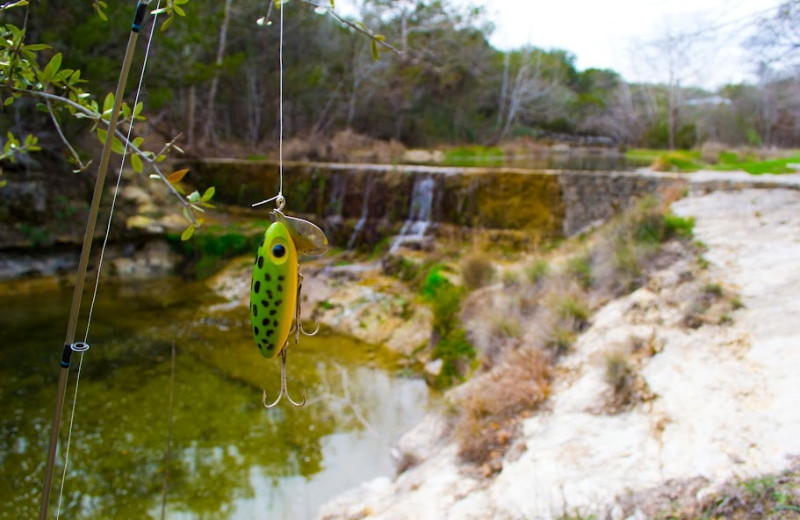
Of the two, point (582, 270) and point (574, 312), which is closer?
A: point (574, 312)

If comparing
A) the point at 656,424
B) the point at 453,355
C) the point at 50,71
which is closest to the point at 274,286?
the point at 50,71

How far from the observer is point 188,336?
23.9 ft

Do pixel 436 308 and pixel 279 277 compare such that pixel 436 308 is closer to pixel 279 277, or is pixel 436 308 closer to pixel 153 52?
pixel 279 277

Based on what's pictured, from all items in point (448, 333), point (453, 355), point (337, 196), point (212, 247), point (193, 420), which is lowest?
point (193, 420)

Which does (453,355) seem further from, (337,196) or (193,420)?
(337,196)

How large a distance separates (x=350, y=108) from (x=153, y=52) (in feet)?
32.7

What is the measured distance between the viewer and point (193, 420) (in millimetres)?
5066

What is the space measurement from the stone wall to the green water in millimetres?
3765

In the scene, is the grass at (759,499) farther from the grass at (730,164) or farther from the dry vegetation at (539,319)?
the grass at (730,164)

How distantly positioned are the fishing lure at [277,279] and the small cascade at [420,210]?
9.01 m

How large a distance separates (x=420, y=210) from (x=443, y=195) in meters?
0.53

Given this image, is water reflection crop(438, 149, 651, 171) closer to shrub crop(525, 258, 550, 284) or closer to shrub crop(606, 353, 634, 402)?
shrub crop(525, 258, 550, 284)

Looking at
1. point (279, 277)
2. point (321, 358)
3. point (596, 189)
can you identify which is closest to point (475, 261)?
point (321, 358)

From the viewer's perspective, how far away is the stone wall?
924 centimetres
